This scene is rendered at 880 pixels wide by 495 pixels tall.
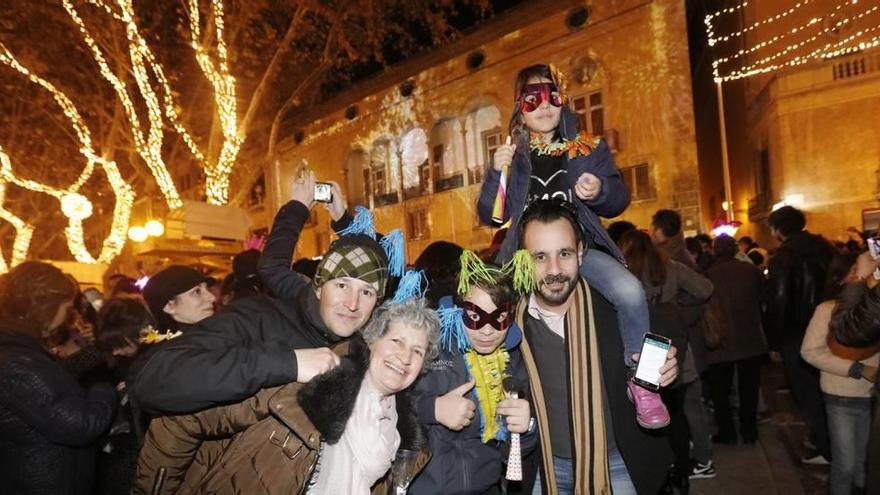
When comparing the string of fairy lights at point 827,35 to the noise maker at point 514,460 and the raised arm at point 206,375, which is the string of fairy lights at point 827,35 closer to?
the noise maker at point 514,460

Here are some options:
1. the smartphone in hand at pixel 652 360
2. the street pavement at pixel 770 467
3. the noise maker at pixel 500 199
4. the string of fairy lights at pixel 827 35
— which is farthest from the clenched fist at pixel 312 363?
the string of fairy lights at pixel 827 35

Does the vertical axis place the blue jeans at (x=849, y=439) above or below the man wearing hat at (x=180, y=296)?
below

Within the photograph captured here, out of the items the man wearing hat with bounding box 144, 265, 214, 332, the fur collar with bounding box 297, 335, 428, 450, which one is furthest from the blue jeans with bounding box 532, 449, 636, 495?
the man wearing hat with bounding box 144, 265, 214, 332

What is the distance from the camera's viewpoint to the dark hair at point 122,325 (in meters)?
4.09

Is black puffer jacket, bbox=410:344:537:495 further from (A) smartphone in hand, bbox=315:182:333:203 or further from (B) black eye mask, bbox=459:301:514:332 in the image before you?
(A) smartphone in hand, bbox=315:182:333:203

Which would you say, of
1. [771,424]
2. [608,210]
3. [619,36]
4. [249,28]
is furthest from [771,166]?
[608,210]

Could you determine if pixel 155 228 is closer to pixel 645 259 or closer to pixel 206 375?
pixel 645 259

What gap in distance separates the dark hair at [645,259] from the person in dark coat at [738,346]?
1.74 m

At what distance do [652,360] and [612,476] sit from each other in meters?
0.72

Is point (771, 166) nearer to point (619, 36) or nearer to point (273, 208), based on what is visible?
point (619, 36)

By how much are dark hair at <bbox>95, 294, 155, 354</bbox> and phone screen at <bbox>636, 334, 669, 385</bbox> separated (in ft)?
11.0

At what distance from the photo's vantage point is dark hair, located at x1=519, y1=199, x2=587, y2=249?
116 inches

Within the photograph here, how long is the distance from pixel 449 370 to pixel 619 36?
15183 mm

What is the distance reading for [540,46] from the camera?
17.3 meters
